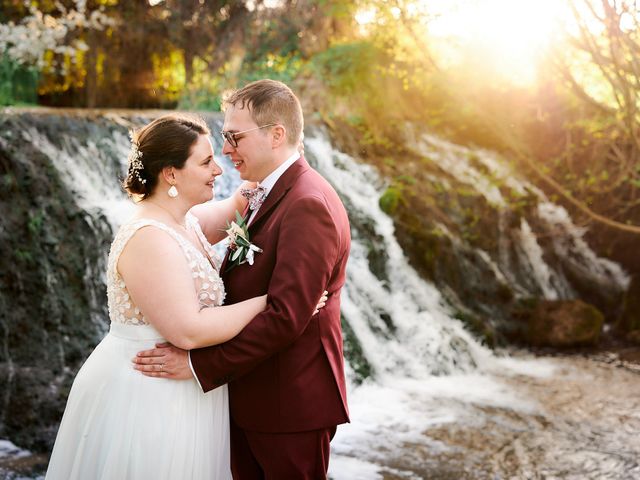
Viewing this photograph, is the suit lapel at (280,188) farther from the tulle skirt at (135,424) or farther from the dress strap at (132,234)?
the tulle skirt at (135,424)

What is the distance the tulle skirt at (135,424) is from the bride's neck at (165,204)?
0.44m

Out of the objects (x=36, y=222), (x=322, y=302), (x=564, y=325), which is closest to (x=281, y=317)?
(x=322, y=302)

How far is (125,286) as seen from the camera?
269 centimetres

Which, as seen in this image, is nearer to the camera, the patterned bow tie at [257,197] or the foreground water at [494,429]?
the patterned bow tie at [257,197]

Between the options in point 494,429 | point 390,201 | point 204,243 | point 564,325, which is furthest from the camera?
point 390,201

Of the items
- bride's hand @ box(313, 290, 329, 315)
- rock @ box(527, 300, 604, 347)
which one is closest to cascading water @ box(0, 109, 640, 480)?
rock @ box(527, 300, 604, 347)

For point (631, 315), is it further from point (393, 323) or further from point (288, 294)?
point (288, 294)

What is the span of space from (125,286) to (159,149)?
1.69 ft

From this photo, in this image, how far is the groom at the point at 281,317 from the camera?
248cm

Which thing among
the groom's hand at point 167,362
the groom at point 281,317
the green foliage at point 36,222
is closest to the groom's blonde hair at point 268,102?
the groom at point 281,317

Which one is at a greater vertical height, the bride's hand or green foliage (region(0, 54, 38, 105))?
green foliage (region(0, 54, 38, 105))

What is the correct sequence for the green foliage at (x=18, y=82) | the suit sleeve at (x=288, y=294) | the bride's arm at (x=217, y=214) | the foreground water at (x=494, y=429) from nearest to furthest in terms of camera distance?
1. the suit sleeve at (x=288, y=294)
2. the bride's arm at (x=217, y=214)
3. the foreground water at (x=494, y=429)
4. the green foliage at (x=18, y=82)

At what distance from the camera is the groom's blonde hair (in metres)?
2.66

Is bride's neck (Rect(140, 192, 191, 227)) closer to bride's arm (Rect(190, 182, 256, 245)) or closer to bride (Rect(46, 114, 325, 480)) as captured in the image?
bride (Rect(46, 114, 325, 480))
